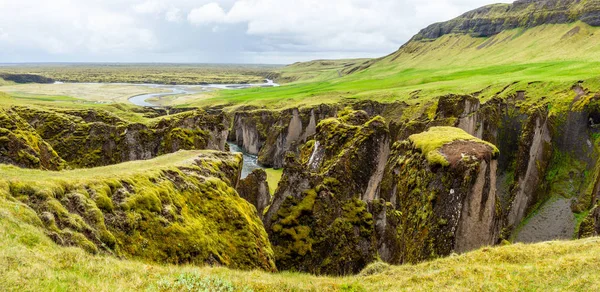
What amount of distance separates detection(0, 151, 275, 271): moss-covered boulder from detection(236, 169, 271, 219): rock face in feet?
39.5

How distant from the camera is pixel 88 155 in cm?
4650

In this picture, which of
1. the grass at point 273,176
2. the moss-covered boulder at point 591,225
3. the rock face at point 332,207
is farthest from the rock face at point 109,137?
the moss-covered boulder at point 591,225

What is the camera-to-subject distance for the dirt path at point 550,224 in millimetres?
44428

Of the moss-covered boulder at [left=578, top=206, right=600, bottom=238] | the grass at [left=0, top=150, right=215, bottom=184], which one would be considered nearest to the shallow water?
the grass at [left=0, top=150, right=215, bottom=184]

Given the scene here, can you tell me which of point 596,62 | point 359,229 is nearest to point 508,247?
point 359,229

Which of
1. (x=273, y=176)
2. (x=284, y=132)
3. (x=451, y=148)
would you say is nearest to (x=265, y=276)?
(x=451, y=148)

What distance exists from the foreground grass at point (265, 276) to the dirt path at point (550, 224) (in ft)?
97.9

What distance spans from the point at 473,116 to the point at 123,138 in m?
44.1

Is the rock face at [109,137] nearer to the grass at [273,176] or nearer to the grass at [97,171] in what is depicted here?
the grass at [273,176]

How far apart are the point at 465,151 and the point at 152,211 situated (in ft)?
64.4

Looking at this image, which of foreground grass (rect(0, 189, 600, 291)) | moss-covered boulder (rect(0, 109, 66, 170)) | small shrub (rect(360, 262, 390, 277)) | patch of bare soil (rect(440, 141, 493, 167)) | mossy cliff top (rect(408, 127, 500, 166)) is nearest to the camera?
foreground grass (rect(0, 189, 600, 291))

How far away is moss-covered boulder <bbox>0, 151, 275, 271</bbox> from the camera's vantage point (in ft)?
46.4

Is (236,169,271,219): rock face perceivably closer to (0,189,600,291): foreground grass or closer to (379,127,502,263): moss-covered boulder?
(379,127,502,263): moss-covered boulder

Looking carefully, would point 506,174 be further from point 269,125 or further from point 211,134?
point 269,125
